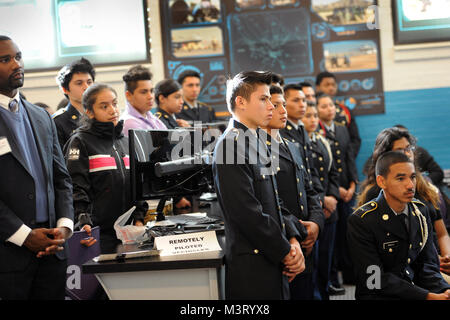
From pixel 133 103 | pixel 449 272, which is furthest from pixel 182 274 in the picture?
pixel 133 103

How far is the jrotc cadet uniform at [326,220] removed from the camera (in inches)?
148

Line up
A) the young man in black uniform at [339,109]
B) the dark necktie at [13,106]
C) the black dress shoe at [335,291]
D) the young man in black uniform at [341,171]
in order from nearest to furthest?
the dark necktie at [13,106], the black dress shoe at [335,291], the young man in black uniform at [341,171], the young man in black uniform at [339,109]

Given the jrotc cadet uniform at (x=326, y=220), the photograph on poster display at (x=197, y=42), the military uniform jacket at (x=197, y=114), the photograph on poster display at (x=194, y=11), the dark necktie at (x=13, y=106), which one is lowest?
the jrotc cadet uniform at (x=326, y=220)

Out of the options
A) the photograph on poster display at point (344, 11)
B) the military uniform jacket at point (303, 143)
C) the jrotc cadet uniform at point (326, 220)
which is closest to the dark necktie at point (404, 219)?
the military uniform jacket at point (303, 143)

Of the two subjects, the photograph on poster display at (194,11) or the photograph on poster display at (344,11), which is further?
the photograph on poster display at (194,11)

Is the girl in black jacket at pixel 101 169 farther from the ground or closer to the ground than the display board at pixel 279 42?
closer to the ground

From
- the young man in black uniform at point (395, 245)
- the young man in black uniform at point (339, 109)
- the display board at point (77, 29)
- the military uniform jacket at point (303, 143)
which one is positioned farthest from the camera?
the display board at point (77, 29)

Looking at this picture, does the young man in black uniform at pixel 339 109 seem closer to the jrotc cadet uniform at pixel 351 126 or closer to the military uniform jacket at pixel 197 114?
the jrotc cadet uniform at pixel 351 126

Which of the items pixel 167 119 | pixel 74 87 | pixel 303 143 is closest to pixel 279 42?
pixel 167 119

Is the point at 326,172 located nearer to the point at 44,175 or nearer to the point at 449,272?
the point at 449,272

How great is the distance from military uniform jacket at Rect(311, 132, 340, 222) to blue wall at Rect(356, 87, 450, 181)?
1.55 meters

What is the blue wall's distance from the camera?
18.0 feet

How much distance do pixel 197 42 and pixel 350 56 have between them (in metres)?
1.69

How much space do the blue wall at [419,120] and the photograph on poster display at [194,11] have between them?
1971 mm
